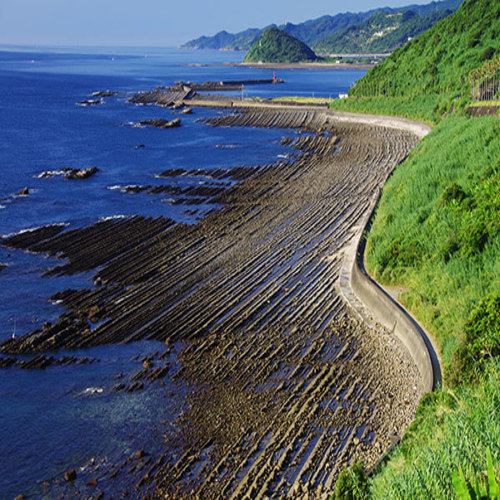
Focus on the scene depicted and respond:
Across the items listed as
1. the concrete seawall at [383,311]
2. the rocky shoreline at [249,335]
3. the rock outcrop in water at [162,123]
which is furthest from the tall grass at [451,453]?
the rock outcrop in water at [162,123]

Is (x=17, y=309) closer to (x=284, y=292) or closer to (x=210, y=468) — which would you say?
(x=284, y=292)

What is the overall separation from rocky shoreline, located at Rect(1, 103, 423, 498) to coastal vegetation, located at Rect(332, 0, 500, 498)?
224cm

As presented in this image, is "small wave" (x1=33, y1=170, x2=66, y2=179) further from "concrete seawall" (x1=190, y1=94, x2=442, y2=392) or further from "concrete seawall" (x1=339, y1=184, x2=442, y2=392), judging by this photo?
"concrete seawall" (x1=339, y1=184, x2=442, y2=392)

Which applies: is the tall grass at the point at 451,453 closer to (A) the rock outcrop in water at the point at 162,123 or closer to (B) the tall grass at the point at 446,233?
(B) the tall grass at the point at 446,233

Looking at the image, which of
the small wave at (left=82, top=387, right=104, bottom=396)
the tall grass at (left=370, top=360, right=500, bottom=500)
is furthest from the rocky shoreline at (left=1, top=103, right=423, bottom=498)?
the tall grass at (left=370, top=360, right=500, bottom=500)

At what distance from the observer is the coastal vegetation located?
34.6 feet

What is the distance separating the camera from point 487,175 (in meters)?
31.4

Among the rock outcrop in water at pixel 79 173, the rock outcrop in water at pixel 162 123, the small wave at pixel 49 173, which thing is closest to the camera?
the rock outcrop in water at pixel 79 173

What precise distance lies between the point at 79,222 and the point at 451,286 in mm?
28944

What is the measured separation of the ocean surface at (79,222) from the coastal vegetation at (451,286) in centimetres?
948

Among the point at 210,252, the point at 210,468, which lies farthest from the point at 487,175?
the point at 210,468

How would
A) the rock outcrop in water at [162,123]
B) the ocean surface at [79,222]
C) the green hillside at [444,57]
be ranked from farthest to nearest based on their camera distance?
1. the rock outcrop in water at [162,123]
2. the green hillside at [444,57]
3. the ocean surface at [79,222]

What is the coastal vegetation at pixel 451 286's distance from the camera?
10555 mm

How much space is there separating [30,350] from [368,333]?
14904 millimetres
